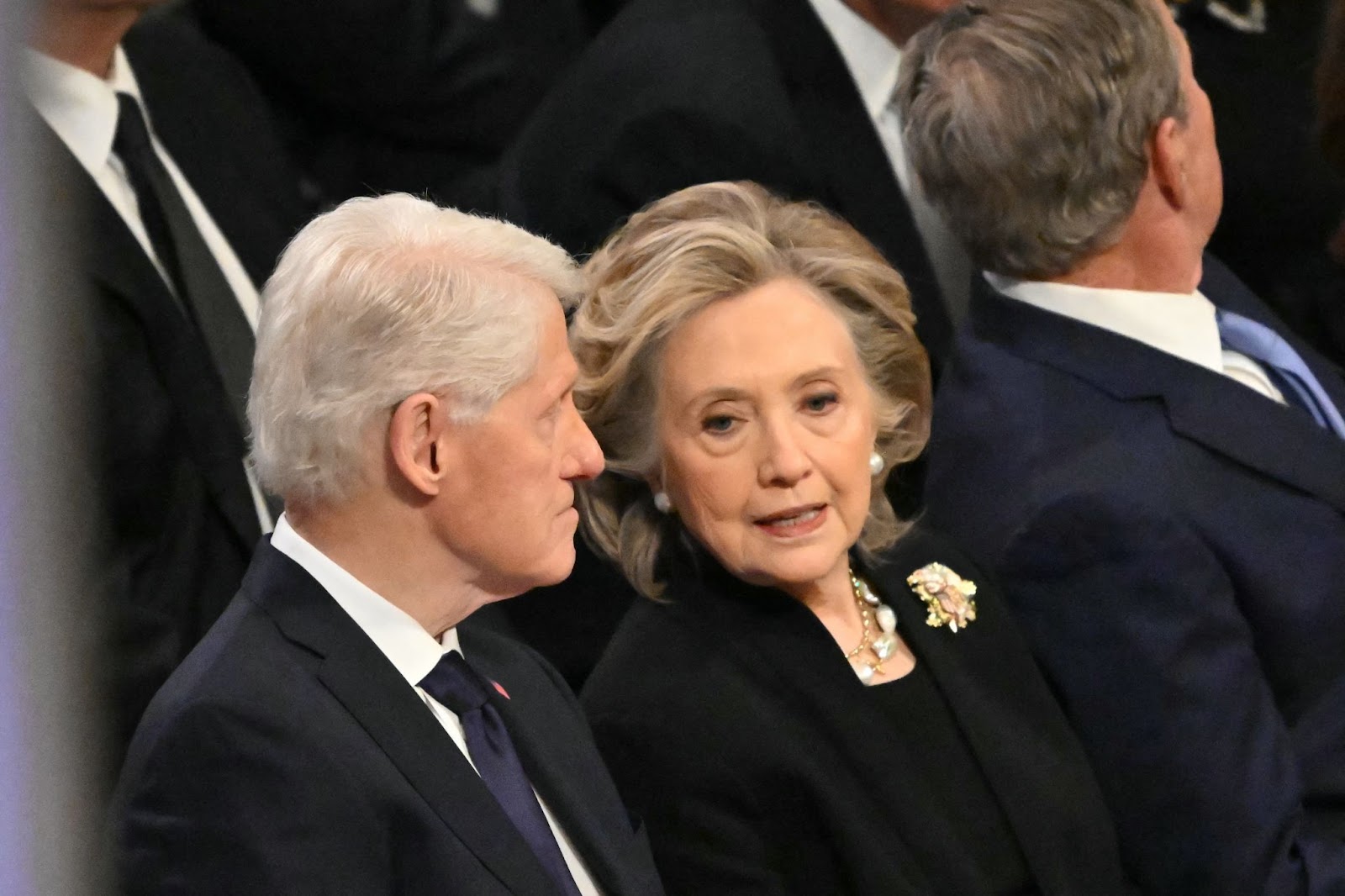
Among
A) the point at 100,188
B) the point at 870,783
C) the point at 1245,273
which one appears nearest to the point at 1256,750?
the point at 870,783

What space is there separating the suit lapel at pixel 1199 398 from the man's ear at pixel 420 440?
0.92m

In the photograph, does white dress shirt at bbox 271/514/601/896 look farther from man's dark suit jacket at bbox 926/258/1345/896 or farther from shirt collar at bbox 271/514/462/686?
man's dark suit jacket at bbox 926/258/1345/896

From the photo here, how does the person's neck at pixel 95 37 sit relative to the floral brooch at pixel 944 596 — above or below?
above

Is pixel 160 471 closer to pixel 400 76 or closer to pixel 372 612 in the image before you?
pixel 372 612

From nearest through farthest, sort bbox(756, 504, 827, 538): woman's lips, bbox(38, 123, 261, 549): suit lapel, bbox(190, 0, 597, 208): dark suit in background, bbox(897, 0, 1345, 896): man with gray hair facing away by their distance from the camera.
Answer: bbox(756, 504, 827, 538): woman's lips → bbox(897, 0, 1345, 896): man with gray hair facing away → bbox(38, 123, 261, 549): suit lapel → bbox(190, 0, 597, 208): dark suit in background

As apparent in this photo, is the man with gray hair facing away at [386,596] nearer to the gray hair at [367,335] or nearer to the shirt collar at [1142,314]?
the gray hair at [367,335]

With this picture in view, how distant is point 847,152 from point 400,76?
0.89 meters

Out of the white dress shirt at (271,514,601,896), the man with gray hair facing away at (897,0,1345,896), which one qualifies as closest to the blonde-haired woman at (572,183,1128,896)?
the man with gray hair facing away at (897,0,1345,896)

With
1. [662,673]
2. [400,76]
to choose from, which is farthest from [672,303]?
[400,76]

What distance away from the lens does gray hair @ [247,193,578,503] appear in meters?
1.40

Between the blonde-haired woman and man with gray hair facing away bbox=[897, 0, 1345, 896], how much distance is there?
0.36 feet

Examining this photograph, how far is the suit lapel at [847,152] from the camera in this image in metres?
2.40

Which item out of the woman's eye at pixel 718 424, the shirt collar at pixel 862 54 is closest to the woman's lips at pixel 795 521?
the woman's eye at pixel 718 424

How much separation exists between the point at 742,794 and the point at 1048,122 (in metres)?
0.88
